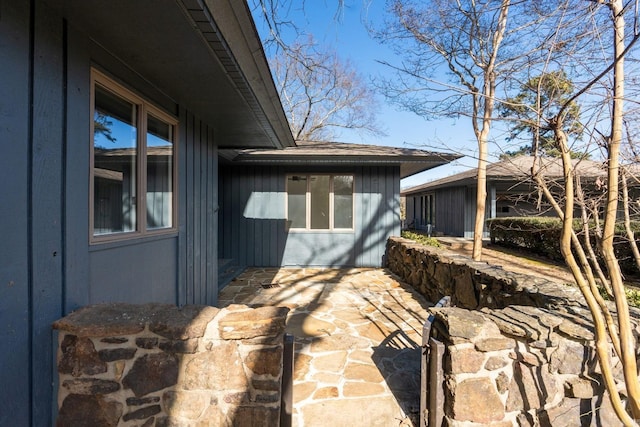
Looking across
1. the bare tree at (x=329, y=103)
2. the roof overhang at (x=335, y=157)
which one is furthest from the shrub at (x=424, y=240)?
the bare tree at (x=329, y=103)

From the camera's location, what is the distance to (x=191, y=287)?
3.59m

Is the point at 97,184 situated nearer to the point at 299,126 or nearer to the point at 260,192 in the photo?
the point at 260,192

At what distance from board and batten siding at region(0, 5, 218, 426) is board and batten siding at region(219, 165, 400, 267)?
197 inches

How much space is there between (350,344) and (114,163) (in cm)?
288

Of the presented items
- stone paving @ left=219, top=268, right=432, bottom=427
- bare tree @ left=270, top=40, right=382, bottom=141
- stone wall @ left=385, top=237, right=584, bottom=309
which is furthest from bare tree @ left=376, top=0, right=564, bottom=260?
bare tree @ left=270, top=40, right=382, bottom=141

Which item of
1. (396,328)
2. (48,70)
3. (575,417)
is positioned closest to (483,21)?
(396,328)

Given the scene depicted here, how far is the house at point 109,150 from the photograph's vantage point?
155 cm

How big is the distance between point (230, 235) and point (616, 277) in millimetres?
6944

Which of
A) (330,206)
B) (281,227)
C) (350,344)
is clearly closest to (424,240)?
(330,206)

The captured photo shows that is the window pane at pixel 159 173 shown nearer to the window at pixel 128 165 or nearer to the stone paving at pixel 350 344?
the window at pixel 128 165

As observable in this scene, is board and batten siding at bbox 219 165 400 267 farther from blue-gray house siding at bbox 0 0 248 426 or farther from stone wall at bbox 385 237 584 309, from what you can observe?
blue-gray house siding at bbox 0 0 248 426

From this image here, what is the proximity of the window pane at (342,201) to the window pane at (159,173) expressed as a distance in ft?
14.9

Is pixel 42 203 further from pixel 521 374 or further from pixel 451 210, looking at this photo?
pixel 451 210

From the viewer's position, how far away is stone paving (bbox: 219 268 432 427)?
2.27m
